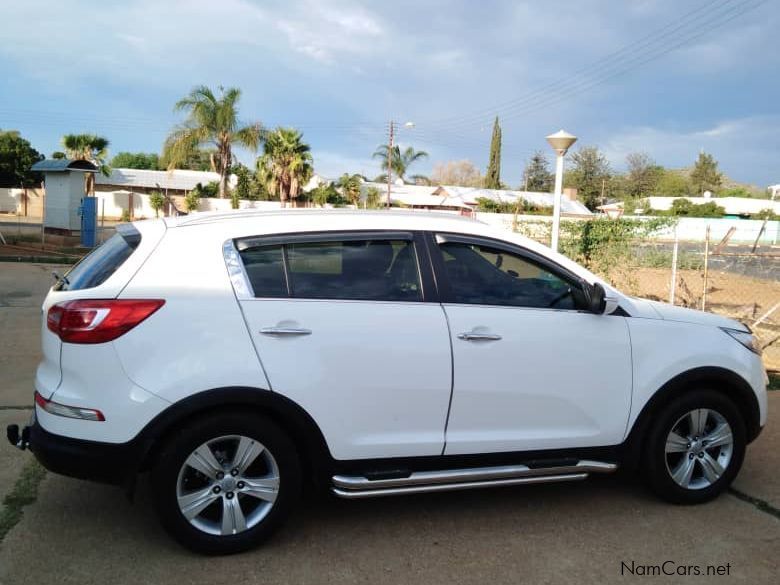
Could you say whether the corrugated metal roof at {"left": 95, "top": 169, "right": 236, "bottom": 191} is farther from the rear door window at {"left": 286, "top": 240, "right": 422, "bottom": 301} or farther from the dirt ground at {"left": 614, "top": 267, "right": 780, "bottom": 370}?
the rear door window at {"left": 286, "top": 240, "right": 422, "bottom": 301}

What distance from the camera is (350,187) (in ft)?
164

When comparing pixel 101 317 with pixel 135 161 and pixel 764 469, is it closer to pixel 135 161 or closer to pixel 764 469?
pixel 764 469

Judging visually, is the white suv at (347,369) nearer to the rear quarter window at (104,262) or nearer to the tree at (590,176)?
the rear quarter window at (104,262)

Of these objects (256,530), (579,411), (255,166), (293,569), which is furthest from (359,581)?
(255,166)

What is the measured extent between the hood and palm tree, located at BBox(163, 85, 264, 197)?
123ft

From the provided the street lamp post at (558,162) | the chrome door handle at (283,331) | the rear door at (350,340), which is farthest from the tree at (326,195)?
the chrome door handle at (283,331)

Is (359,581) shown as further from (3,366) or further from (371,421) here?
(3,366)

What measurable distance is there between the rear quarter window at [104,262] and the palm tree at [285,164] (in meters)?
40.1

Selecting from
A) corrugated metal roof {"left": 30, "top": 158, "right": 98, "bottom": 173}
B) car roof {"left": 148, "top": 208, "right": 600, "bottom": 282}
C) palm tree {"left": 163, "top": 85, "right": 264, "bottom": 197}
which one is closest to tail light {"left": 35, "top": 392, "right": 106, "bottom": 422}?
car roof {"left": 148, "top": 208, "right": 600, "bottom": 282}

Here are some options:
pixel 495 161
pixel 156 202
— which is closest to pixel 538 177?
pixel 495 161

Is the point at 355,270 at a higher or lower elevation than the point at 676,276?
higher

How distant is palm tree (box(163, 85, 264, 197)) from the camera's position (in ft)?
126

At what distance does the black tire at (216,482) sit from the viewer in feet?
10.3

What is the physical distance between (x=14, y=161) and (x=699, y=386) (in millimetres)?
61515
